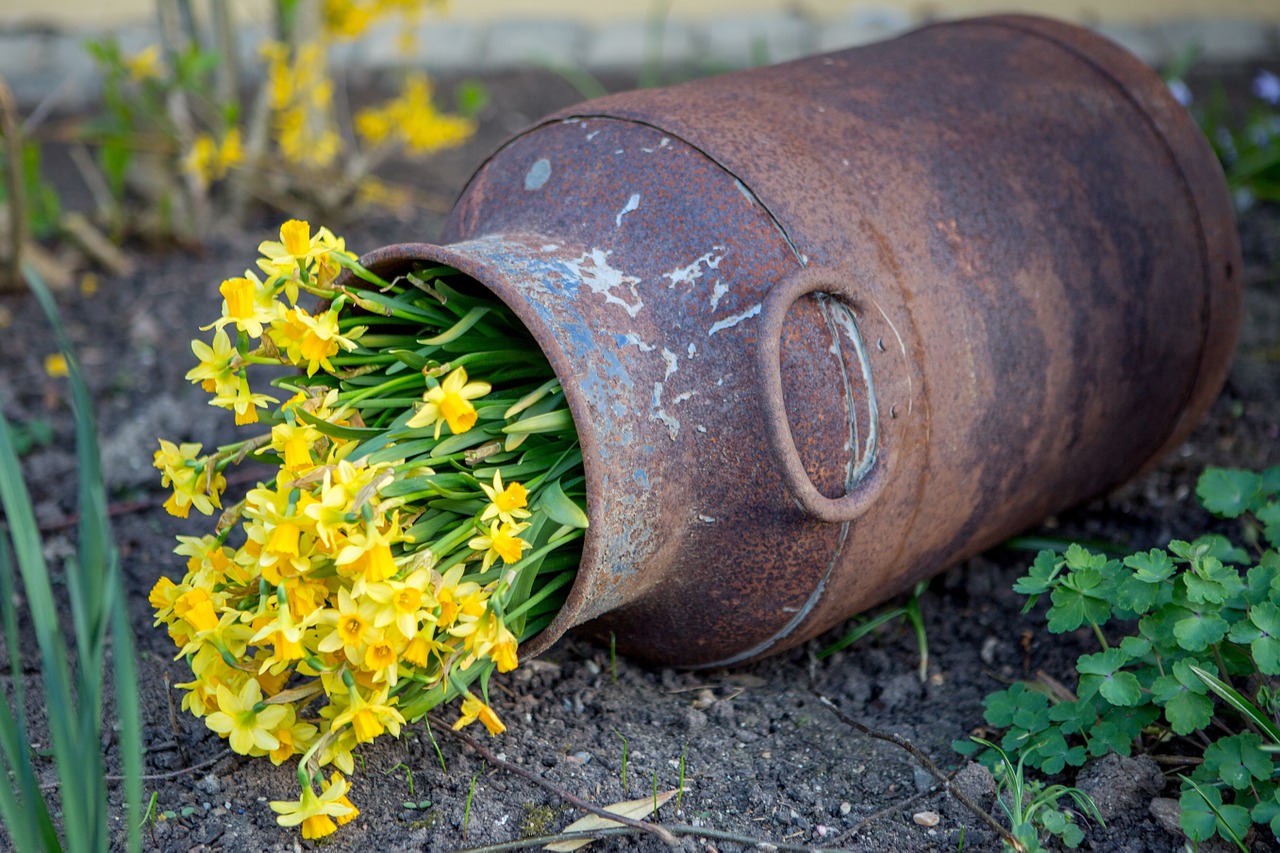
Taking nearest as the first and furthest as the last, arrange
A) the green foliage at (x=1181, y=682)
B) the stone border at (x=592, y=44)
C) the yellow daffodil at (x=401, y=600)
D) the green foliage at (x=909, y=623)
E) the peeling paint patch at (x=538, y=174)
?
the yellow daffodil at (x=401, y=600) → the green foliage at (x=1181, y=682) → the peeling paint patch at (x=538, y=174) → the green foliage at (x=909, y=623) → the stone border at (x=592, y=44)

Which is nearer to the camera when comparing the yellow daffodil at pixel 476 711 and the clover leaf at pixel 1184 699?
the yellow daffodil at pixel 476 711

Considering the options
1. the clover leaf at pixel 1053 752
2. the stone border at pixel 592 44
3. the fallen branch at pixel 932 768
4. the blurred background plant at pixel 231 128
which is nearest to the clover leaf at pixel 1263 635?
the clover leaf at pixel 1053 752

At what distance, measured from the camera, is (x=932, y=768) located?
157 centimetres

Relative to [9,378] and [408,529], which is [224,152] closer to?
[9,378]

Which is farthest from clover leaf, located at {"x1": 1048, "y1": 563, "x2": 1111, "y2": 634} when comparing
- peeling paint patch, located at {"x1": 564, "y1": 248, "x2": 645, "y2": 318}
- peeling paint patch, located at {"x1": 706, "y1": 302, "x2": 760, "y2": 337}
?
peeling paint patch, located at {"x1": 564, "y1": 248, "x2": 645, "y2": 318}

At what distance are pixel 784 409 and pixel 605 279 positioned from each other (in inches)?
11.5

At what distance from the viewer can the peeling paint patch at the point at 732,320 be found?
1462 millimetres

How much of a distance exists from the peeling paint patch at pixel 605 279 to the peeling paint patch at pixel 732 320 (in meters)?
0.10

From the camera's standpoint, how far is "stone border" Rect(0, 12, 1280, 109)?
446 centimetres

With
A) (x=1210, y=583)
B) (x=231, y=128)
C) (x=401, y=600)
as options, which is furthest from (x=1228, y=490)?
(x=231, y=128)

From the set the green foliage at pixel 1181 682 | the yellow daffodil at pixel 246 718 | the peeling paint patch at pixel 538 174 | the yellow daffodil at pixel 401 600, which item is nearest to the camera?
the yellow daffodil at pixel 401 600

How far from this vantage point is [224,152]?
2.78 m

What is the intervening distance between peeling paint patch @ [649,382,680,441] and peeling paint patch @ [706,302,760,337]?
10 centimetres

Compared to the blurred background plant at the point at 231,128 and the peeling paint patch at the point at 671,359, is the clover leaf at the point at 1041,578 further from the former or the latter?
the blurred background plant at the point at 231,128
